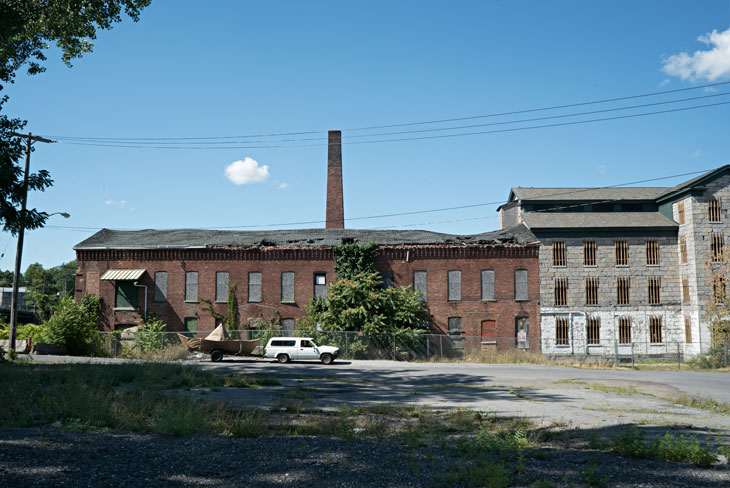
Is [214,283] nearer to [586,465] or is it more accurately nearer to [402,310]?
[402,310]

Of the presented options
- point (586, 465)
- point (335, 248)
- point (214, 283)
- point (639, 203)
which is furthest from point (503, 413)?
point (639, 203)

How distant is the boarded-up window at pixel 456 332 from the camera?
1432 inches

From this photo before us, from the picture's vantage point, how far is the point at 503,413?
13195 mm

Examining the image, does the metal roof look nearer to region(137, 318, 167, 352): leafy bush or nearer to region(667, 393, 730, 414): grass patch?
region(137, 318, 167, 352): leafy bush

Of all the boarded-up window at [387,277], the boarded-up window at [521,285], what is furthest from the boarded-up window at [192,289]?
the boarded-up window at [521,285]

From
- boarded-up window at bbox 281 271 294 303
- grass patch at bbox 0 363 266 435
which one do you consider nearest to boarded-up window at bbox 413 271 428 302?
boarded-up window at bbox 281 271 294 303

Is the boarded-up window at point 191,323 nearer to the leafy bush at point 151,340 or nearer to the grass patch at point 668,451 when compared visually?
the leafy bush at point 151,340

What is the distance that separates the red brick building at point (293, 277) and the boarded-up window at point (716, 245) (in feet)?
35.7

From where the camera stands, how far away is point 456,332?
36.8 meters

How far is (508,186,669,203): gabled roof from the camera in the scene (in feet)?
131

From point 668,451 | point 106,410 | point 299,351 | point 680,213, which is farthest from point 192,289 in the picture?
point 668,451

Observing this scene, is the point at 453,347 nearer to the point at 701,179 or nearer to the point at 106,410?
the point at 701,179

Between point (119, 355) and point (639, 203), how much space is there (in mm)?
36031

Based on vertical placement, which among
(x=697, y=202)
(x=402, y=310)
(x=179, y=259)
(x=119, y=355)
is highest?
(x=697, y=202)
